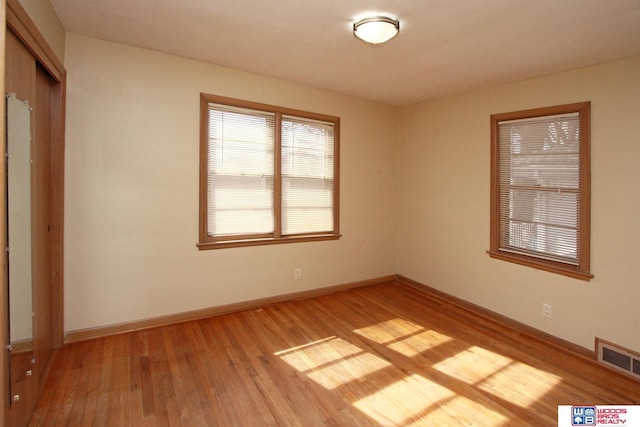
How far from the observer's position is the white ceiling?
6.98 feet

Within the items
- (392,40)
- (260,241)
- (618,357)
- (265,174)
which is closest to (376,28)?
(392,40)

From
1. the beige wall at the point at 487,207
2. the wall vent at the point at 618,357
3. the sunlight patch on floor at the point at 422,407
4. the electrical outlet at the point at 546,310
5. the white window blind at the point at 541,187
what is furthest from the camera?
the electrical outlet at the point at 546,310

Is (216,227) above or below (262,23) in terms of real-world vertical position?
below

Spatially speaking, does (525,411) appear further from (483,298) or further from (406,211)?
(406,211)

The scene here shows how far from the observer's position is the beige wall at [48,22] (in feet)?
6.23

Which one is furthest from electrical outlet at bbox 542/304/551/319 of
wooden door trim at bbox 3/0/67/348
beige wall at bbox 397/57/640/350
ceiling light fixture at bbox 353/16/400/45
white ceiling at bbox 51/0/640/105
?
wooden door trim at bbox 3/0/67/348

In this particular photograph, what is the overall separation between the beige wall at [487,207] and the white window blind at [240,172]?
2139mm

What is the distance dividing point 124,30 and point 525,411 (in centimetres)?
405

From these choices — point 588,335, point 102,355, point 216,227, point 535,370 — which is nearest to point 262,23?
point 216,227

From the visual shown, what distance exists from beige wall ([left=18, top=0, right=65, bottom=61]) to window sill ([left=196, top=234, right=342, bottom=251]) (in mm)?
1977

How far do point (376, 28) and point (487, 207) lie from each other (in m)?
2.45

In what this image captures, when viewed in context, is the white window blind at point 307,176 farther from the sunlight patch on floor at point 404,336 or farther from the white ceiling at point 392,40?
the sunlight patch on floor at point 404,336

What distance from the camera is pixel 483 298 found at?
376 centimetres

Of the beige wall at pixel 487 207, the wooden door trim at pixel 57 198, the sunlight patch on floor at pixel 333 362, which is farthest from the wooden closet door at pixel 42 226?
the beige wall at pixel 487 207
